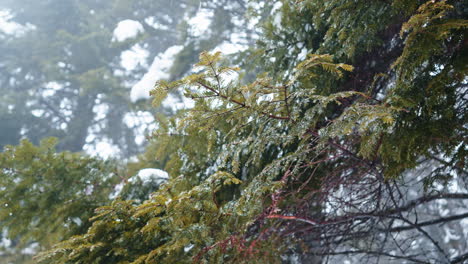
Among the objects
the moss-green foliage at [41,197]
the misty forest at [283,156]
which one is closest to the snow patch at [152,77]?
the misty forest at [283,156]

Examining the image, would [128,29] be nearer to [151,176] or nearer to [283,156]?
[151,176]

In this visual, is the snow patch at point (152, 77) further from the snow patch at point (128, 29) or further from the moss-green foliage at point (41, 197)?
the moss-green foliage at point (41, 197)

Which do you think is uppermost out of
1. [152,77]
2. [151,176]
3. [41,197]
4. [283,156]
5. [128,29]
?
[128,29]

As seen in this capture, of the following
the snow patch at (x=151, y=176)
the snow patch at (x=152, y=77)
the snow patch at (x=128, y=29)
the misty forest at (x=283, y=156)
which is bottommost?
the misty forest at (x=283, y=156)

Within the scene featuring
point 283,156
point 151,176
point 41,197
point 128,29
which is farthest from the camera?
point 128,29

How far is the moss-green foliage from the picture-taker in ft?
11.0

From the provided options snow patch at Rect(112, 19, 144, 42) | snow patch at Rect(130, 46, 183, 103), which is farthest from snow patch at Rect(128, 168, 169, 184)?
snow patch at Rect(112, 19, 144, 42)

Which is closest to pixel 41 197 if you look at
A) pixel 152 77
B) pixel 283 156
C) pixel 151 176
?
pixel 151 176

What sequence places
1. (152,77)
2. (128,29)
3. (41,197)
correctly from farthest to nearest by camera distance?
(128,29), (152,77), (41,197)

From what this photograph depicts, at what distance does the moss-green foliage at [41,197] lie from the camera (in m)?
3.37

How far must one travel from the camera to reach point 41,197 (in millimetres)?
3416

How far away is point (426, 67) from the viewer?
1.96 metres

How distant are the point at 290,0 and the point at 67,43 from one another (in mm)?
13861

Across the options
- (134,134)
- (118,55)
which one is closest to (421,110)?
(134,134)
